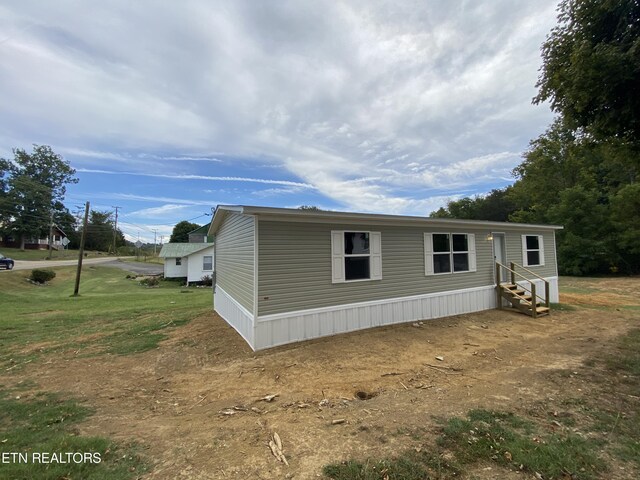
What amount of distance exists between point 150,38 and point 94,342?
7.81 meters

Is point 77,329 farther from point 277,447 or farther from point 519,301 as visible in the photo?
point 519,301

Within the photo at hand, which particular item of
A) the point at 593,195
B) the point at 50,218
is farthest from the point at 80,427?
the point at 50,218

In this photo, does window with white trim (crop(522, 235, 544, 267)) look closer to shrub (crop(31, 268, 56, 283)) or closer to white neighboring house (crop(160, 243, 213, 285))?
white neighboring house (crop(160, 243, 213, 285))

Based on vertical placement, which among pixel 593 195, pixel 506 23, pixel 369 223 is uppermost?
pixel 506 23

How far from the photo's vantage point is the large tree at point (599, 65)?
4.00m

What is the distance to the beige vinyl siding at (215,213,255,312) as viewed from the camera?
21.0 feet

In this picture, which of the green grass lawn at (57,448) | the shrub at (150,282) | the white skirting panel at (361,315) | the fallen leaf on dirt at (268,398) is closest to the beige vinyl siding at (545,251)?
the white skirting panel at (361,315)

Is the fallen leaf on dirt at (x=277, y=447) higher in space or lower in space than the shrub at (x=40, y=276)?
lower

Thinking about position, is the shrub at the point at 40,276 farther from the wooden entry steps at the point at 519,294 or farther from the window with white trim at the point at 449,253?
the wooden entry steps at the point at 519,294

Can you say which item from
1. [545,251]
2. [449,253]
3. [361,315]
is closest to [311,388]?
[361,315]

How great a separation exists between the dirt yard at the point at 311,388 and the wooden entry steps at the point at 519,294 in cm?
125

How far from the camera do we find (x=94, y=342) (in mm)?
7074

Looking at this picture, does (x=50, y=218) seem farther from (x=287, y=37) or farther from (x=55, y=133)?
(x=287, y=37)

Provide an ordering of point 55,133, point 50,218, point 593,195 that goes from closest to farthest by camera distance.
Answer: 1. point 55,133
2. point 593,195
3. point 50,218
